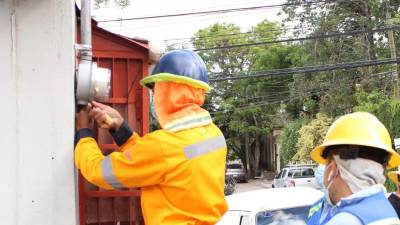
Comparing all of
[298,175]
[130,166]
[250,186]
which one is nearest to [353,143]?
[130,166]

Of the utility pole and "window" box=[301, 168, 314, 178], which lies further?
"window" box=[301, 168, 314, 178]

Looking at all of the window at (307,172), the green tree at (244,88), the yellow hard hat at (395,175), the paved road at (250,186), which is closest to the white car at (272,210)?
the yellow hard hat at (395,175)

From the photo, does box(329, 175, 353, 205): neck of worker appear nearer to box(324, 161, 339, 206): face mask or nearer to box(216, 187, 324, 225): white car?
box(324, 161, 339, 206): face mask

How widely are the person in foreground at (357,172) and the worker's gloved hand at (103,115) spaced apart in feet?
3.68

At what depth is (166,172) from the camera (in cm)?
276

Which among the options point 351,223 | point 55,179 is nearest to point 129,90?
point 55,179

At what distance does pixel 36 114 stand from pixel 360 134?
159cm

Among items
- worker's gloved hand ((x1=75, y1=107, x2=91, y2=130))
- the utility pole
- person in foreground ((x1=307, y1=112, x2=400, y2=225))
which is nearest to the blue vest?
person in foreground ((x1=307, y1=112, x2=400, y2=225))

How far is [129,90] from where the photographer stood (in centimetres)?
355

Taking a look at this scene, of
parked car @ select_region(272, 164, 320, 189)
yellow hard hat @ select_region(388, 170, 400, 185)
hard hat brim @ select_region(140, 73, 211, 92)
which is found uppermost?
hard hat brim @ select_region(140, 73, 211, 92)

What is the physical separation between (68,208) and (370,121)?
1.54 metres

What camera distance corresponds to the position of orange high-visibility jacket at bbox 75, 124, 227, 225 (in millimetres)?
2746

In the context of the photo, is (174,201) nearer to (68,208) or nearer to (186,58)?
(68,208)

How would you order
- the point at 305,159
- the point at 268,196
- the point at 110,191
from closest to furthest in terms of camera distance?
the point at 110,191
the point at 268,196
the point at 305,159
